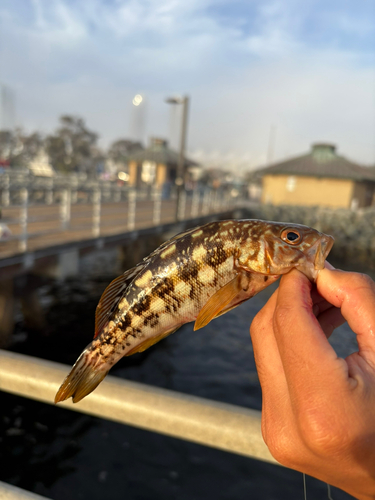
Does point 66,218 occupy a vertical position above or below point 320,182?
below

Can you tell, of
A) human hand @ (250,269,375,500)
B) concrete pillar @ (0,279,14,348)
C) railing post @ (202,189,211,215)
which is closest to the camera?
human hand @ (250,269,375,500)

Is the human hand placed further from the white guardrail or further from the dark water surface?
the dark water surface

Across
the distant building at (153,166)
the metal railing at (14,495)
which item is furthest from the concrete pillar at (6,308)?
the distant building at (153,166)

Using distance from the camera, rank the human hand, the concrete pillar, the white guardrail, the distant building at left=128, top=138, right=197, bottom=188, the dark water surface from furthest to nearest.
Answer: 1. the distant building at left=128, top=138, right=197, bottom=188
2. the concrete pillar
3. the dark water surface
4. the white guardrail
5. the human hand

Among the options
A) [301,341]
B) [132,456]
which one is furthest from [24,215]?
[301,341]

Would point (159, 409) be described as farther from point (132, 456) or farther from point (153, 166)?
point (153, 166)

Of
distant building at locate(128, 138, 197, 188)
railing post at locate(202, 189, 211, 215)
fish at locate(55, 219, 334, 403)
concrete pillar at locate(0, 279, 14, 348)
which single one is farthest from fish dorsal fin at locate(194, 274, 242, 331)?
distant building at locate(128, 138, 197, 188)
